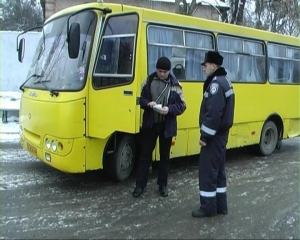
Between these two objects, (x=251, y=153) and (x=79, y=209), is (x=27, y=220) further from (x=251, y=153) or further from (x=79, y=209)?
(x=251, y=153)

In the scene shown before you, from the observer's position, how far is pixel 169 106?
513cm

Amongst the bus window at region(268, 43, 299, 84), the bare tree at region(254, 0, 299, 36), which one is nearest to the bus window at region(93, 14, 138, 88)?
the bus window at region(268, 43, 299, 84)

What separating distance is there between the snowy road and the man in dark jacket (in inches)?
23.7

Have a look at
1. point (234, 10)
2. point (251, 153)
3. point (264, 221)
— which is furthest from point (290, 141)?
point (234, 10)

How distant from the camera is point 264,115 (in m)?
7.93

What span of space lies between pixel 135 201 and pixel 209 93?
1838 millimetres

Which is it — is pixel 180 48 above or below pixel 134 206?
above

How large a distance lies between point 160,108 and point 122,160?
48.5 inches

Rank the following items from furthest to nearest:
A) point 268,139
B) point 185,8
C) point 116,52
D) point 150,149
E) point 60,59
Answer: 1. point 185,8
2. point 268,139
3. point 60,59
4. point 116,52
5. point 150,149

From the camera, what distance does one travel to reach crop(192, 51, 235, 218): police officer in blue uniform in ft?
14.5

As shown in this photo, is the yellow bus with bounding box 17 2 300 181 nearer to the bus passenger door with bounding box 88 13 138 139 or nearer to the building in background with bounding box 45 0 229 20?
the bus passenger door with bounding box 88 13 138 139

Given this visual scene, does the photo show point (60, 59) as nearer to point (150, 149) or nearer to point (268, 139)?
point (150, 149)

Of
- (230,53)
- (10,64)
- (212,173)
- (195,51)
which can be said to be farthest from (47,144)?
(10,64)

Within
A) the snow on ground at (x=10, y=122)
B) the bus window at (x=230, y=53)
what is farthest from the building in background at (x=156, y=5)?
the bus window at (x=230, y=53)
